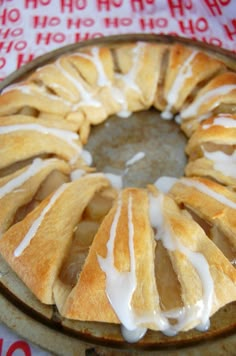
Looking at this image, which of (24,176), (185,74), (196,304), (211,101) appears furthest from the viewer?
(185,74)

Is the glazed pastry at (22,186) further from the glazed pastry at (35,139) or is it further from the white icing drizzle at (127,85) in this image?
the white icing drizzle at (127,85)

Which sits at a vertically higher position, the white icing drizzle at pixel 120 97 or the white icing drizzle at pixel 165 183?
the white icing drizzle at pixel 120 97

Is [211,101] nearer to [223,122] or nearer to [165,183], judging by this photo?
[223,122]

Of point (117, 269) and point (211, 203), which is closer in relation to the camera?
point (117, 269)

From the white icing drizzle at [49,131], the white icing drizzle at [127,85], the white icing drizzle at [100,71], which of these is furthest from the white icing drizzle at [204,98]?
the white icing drizzle at [49,131]

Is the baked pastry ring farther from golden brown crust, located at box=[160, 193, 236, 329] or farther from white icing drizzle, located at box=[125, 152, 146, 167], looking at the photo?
white icing drizzle, located at box=[125, 152, 146, 167]

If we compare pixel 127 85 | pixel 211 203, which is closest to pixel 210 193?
pixel 211 203

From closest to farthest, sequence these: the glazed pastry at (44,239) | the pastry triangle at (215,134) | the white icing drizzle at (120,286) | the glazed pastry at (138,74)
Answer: the white icing drizzle at (120,286), the glazed pastry at (44,239), the pastry triangle at (215,134), the glazed pastry at (138,74)

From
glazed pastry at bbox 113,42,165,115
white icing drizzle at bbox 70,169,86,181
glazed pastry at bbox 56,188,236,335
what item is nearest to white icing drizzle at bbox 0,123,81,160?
white icing drizzle at bbox 70,169,86,181
